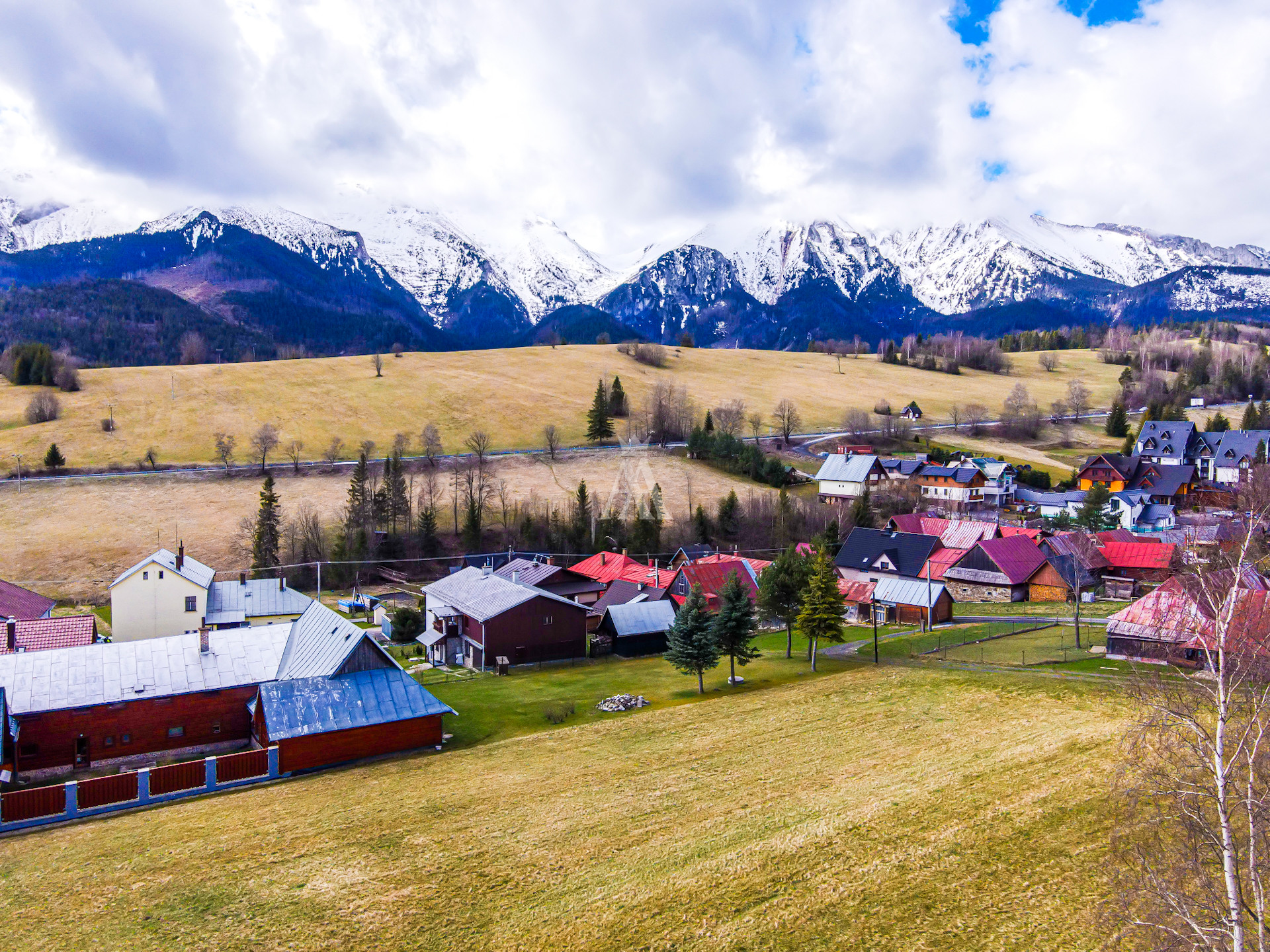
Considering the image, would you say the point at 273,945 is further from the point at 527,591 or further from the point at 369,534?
the point at 369,534

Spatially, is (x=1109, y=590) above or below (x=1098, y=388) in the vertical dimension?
below

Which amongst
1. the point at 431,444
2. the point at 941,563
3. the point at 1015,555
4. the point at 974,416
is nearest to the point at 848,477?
the point at 941,563

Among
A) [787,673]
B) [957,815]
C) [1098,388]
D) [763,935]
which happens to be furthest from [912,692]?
[1098,388]

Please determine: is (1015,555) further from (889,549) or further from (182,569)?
(182,569)

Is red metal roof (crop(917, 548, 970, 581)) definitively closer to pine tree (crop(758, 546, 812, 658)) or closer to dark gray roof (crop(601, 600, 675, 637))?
pine tree (crop(758, 546, 812, 658))

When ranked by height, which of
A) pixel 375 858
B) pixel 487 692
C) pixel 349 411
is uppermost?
pixel 349 411

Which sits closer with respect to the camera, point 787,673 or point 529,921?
point 529,921

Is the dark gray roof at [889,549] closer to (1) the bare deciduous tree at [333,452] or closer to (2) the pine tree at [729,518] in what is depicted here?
(2) the pine tree at [729,518]
